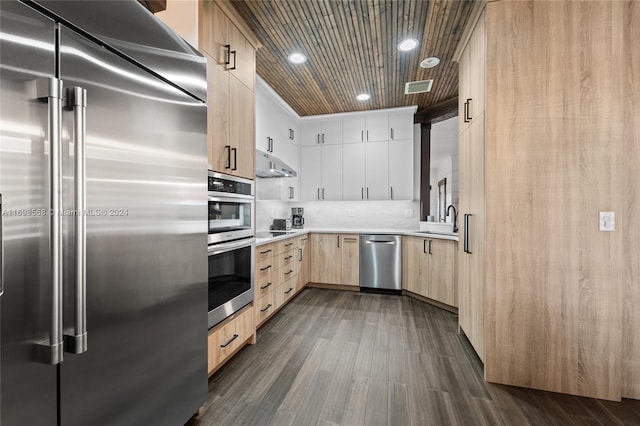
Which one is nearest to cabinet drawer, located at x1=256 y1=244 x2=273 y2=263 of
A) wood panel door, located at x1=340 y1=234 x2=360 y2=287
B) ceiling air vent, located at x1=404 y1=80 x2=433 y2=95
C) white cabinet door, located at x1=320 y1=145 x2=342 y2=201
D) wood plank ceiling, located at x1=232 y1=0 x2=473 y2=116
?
wood panel door, located at x1=340 y1=234 x2=360 y2=287

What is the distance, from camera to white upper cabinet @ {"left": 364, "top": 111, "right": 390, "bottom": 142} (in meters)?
4.52

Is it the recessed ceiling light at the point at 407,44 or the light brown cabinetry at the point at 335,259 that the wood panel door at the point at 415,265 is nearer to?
the light brown cabinetry at the point at 335,259

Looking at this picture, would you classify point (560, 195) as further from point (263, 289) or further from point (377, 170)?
point (377, 170)

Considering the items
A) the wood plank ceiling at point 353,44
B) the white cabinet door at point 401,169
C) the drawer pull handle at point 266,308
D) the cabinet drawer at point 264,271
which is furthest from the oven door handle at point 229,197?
the white cabinet door at point 401,169

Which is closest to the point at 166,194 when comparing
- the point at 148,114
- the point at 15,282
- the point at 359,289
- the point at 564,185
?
the point at 148,114

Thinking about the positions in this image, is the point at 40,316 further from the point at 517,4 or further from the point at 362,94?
the point at 362,94

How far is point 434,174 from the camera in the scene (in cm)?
489

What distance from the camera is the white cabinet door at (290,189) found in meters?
4.45

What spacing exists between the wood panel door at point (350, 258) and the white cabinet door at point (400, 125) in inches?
66.7

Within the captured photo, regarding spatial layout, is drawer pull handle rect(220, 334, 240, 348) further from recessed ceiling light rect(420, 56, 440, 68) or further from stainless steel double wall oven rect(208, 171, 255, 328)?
recessed ceiling light rect(420, 56, 440, 68)

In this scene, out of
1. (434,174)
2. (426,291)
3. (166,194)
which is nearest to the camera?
(166,194)

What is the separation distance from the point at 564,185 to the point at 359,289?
2.88 meters

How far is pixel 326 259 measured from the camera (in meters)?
4.29

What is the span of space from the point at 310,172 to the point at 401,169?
147cm
